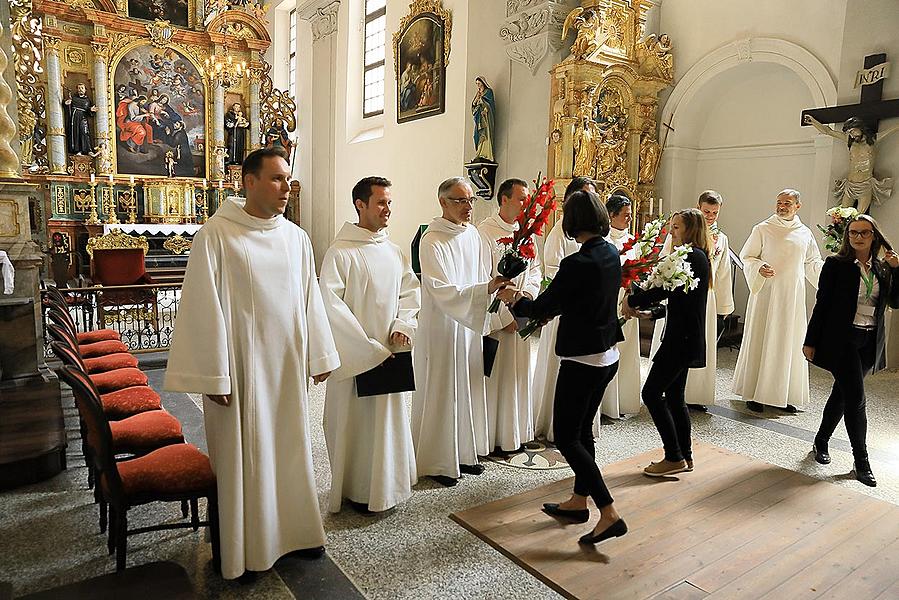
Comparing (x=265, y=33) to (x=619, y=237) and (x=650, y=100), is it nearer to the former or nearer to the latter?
(x=650, y=100)

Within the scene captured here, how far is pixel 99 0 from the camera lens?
594 inches

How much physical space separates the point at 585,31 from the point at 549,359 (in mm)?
5667

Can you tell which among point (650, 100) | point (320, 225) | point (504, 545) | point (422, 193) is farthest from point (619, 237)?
point (320, 225)

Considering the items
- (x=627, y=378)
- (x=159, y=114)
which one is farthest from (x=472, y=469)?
(x=159, y=114)

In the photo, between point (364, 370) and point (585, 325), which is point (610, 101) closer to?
point (585, 325)

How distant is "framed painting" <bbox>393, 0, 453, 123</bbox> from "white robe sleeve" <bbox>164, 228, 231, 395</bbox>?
32.3 ft

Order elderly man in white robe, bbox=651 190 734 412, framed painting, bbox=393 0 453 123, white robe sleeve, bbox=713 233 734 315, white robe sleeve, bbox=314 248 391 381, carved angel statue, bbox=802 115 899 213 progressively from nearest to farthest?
white robe sleeve, bbox=314 248 391 381 < elderly man in white robe, bbox=651 190 734 412 < white robe sleeve, bbox=713 233 734 315 < carved angel statue, bbox=802 115 899 213 < framed painting, bbox=393 0 453 123

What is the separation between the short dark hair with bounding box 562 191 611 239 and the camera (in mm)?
3219

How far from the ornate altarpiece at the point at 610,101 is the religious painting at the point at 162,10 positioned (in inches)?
451

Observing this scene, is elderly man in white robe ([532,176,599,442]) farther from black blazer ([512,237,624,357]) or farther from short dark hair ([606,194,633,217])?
black blazer ([512,237,624,357])

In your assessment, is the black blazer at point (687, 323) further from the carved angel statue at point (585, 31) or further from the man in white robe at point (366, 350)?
the carved angel statue at point (585, 31)

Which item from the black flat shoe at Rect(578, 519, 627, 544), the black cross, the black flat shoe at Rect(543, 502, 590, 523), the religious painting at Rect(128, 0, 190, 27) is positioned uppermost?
the religious painting at Rect(128, 0, 190, 27)

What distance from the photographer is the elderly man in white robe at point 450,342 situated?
3.96 metres

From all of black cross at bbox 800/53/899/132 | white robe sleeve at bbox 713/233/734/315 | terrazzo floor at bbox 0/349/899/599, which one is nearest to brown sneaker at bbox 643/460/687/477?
terrazzo floor at bbox 0/349/899/599
